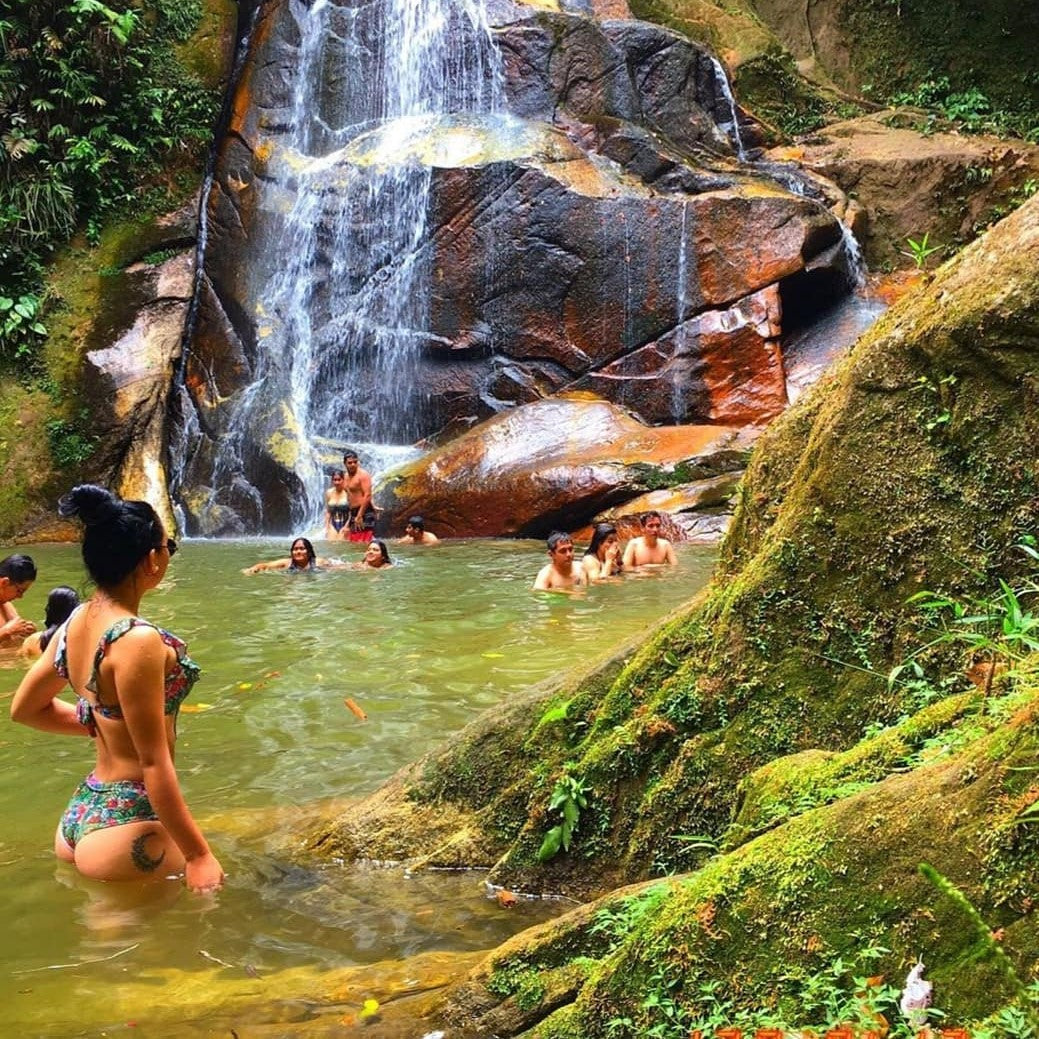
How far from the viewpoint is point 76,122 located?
18.5 meters

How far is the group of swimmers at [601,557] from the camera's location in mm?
9523

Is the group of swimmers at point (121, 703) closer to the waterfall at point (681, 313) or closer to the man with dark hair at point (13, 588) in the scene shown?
the man with dark hair at point (13, 588)

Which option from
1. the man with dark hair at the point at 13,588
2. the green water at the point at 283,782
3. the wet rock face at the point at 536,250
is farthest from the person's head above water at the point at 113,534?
the wet rock face at the point at 536,250

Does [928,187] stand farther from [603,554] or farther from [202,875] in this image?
[202,875]

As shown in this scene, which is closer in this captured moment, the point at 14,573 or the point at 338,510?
the point at 14,573

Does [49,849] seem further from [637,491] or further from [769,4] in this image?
[769,4]

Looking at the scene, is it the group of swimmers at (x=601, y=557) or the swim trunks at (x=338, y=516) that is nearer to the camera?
the group of swimmers at (x=601, y=557)

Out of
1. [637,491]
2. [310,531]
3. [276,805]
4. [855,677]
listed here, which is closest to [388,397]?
[310,531]

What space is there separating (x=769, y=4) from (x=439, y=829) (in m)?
23.5

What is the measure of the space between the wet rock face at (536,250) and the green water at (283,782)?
581 cm

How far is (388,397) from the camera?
55.4 ft

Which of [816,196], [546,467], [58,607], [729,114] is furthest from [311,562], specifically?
[729,114]

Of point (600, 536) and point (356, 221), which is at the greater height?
point (356, 221)

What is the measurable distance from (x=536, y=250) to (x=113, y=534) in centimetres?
1381
